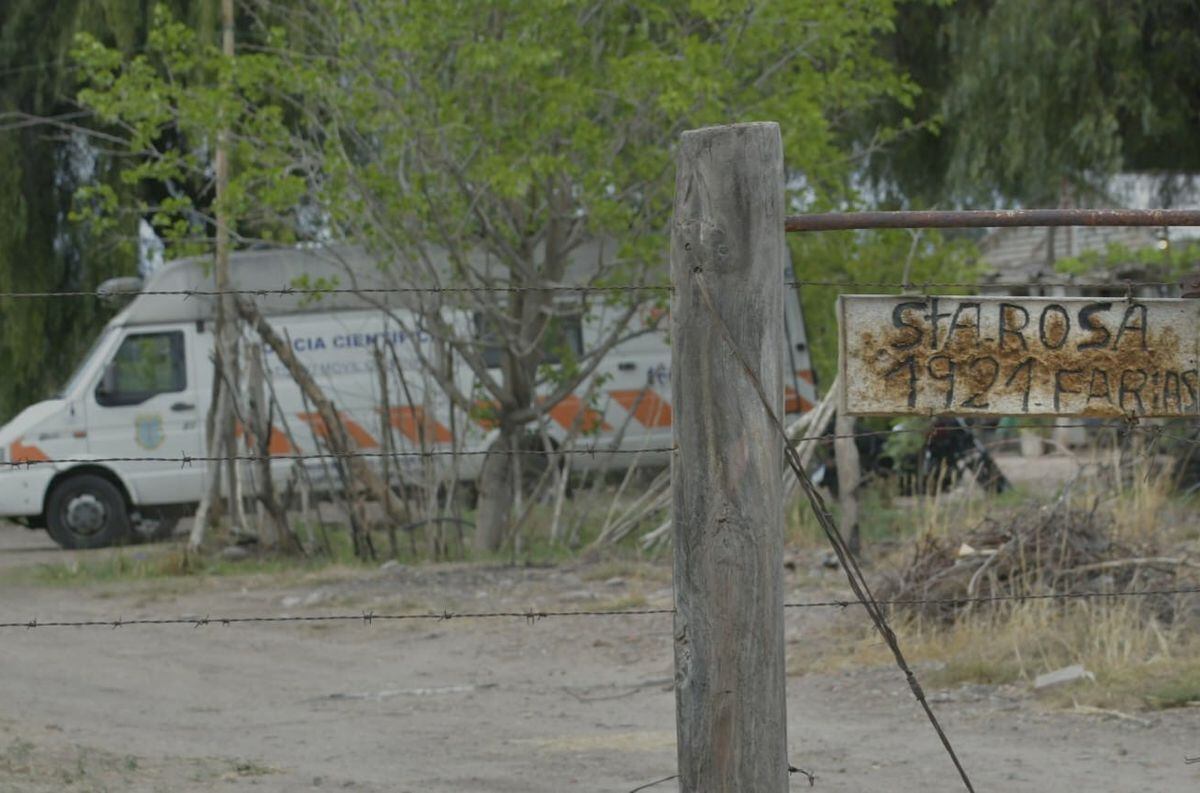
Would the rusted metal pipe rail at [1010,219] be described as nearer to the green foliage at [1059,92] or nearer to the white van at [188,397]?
the green foliage at [1059,92]

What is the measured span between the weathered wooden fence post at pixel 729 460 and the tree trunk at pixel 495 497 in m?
9.94

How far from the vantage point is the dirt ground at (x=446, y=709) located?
6.84 m

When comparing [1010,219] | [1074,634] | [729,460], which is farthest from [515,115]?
[729,460]

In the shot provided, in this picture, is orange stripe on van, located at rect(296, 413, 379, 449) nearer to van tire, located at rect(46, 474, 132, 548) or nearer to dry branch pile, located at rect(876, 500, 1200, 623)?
van tire, located at rect(46, 474, 132, 548)

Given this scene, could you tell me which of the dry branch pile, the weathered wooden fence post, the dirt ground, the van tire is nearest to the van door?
the van tire

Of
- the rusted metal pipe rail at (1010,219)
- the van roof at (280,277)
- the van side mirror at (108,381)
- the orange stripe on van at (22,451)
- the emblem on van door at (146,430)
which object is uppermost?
the van roof at (280,277)

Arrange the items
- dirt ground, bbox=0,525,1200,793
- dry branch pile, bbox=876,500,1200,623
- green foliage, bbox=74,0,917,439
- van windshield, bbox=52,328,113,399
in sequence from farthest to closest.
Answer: van windshield, bbox=52,328,113,399 < green foliage, bbox=74,0,917,439 < dry branch pile, bbox=876,500,1200,623 < dirt ground, bbox=0,525,1200,793

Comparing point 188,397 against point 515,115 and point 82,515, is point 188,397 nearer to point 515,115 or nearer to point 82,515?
point 82,515

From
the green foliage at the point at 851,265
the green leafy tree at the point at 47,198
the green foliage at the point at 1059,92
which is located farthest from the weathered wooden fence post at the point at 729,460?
the green leafy tree at the point at 47,198

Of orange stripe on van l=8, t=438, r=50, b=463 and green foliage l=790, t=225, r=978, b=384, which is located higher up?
green foliage l=790, t=225, r=978, b=384

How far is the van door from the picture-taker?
16766mm

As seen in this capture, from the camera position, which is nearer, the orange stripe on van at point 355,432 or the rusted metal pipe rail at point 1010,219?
the rusted metal pipe rail at point 1010,219

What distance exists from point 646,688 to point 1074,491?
3310 mm

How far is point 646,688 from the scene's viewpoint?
9078 millimetres
